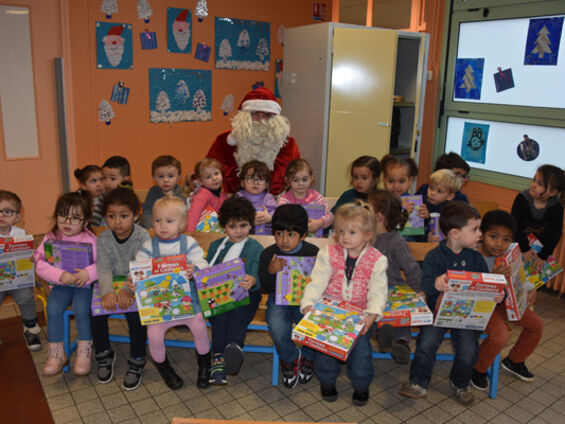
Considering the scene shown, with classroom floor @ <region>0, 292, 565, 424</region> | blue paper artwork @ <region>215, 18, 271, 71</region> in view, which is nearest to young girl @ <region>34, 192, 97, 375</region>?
classroom floor @ <region>0, 292, 565, 424</region>

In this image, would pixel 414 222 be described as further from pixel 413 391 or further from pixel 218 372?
pixel 218 372

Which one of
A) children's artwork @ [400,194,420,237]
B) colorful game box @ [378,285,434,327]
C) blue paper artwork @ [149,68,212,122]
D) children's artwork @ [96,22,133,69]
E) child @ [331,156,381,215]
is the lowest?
colorful game box @ [378,285,434,327]

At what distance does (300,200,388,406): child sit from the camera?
2494 mm

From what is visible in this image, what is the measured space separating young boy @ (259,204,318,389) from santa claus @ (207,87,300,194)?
1.48m

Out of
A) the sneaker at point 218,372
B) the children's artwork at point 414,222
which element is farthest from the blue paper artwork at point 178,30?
the sneaker at point 218,372

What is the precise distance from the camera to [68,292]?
108 inches

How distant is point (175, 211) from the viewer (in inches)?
103

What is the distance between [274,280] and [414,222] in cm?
94

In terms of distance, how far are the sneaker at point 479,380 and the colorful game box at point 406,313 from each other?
533mm

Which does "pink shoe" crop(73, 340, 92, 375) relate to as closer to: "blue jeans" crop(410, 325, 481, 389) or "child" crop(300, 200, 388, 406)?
"child" crop(300, 200, 388, 406)

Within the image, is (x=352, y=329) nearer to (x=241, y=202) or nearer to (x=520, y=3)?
(x=241, y=202)

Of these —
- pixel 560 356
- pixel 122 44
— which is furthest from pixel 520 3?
pixel 122 44

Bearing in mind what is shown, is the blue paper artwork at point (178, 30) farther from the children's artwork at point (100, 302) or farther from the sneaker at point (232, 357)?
the sneaker at point (232, 357)

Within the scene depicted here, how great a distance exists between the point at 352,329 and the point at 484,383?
3.27 feet
